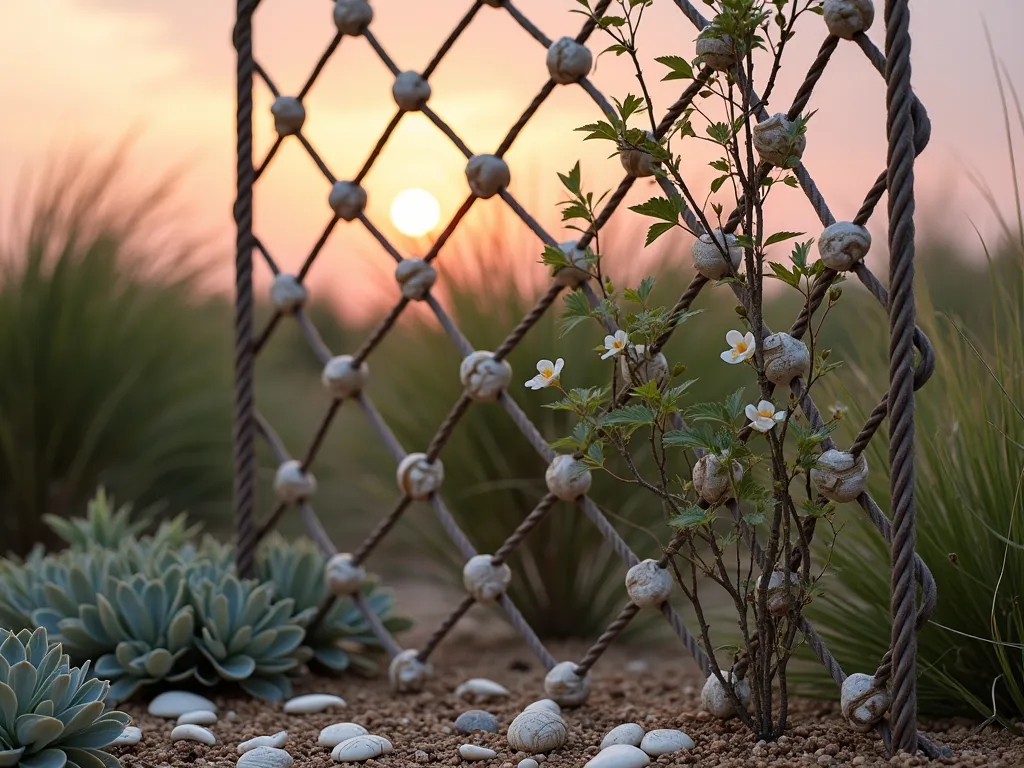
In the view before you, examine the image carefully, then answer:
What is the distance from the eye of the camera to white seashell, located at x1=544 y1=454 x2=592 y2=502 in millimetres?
1801

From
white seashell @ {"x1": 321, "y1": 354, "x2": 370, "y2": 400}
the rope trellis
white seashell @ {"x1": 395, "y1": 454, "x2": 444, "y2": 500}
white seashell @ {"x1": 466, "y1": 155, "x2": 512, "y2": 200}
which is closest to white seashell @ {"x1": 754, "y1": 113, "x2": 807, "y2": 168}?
the rope trellis

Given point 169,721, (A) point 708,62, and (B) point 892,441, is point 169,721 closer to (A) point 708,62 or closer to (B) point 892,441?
(B) point 892,441

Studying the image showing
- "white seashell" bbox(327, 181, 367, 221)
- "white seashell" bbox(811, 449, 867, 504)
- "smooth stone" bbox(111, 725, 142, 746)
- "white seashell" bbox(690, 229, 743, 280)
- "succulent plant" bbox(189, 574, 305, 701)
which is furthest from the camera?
"white seashell" bbox(327, 181, 367, 221)

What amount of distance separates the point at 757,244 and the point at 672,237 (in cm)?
157

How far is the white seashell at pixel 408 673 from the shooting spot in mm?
2146

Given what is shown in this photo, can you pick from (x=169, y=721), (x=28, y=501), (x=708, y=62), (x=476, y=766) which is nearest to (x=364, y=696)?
(x=169, y=721)

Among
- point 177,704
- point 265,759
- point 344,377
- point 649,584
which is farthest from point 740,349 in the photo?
point 177,704

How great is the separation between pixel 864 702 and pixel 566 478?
0.62 meters

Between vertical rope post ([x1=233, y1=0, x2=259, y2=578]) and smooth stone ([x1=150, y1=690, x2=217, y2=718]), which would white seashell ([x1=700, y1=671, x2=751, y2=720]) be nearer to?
smooth stone ([x1=150, y1=690, x2=217, y2=718])

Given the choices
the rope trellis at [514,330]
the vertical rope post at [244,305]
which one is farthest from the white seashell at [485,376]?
the vertical rope post at [244,305]

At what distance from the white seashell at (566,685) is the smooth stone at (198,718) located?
0.64 m

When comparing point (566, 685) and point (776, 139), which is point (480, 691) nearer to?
point (566, 685)

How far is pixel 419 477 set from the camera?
2.12 m

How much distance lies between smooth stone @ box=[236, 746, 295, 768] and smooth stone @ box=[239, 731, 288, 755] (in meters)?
0.10
